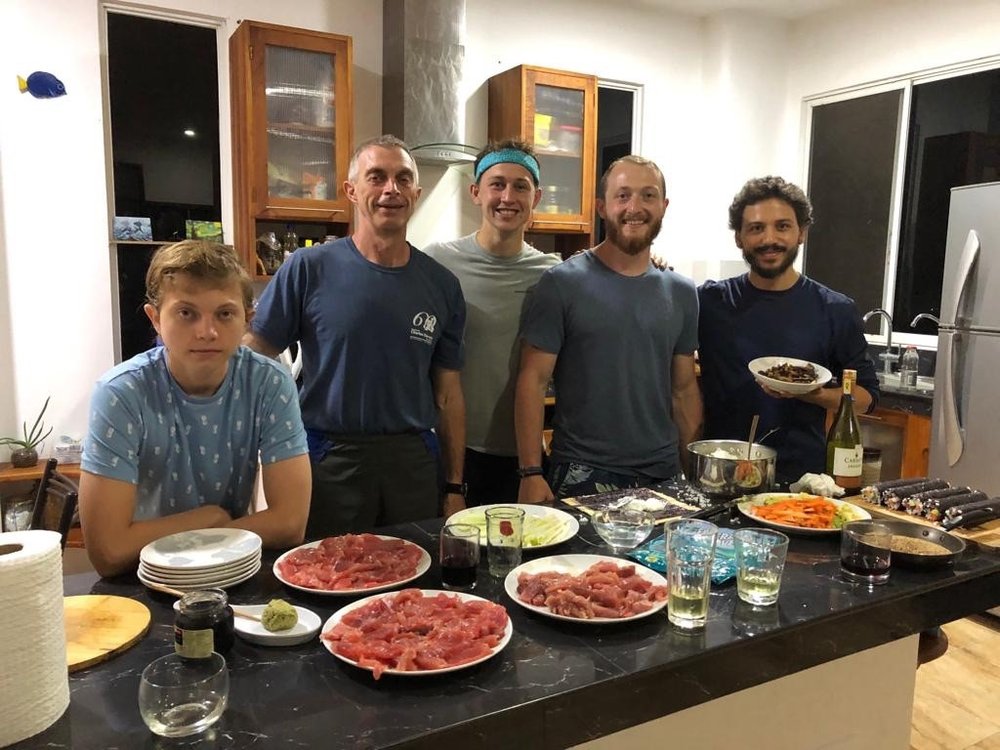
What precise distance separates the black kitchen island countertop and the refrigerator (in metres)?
2.44

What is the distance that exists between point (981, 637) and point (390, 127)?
12.2 ft

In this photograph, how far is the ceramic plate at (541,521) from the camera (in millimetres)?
1604

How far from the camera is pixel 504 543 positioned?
1.45 metres

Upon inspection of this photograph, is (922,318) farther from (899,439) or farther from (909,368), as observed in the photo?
(899,439)

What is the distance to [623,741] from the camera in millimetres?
1278

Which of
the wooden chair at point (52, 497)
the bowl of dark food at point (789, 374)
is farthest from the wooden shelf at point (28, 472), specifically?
the bowl of dark food at point (789, 374)

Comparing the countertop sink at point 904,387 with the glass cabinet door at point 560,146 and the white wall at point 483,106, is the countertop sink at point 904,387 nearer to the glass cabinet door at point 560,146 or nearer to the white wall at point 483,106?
the white wall at point 483,106

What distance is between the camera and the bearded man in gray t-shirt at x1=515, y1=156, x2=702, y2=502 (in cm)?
230

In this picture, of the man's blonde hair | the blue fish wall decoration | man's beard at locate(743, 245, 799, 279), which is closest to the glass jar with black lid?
the man's blonde hair

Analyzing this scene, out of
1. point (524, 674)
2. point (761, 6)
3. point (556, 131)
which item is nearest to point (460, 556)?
point (524, 674)

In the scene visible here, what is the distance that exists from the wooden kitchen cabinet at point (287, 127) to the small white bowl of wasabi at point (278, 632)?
281cm

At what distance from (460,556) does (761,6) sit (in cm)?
481

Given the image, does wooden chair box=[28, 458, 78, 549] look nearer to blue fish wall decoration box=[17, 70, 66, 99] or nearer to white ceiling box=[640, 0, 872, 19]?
blue fish wall decoration box=[17, 70, 66, 99]

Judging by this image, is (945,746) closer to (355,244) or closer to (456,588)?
(456,588)
